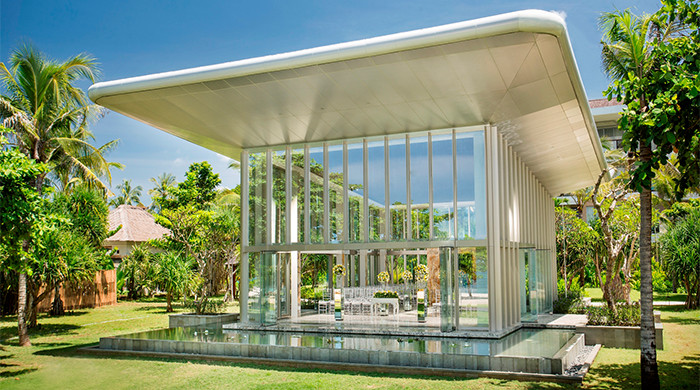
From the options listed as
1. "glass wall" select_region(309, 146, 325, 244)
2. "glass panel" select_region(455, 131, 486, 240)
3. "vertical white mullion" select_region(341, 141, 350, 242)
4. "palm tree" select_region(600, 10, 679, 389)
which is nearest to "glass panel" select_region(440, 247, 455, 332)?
"glass panel" select_region(455, 131, 486, 240)

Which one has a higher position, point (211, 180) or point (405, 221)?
point (211, 180)

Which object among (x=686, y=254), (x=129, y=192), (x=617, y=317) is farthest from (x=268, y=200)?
(x=129, y=192)

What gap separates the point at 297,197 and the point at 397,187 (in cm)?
299

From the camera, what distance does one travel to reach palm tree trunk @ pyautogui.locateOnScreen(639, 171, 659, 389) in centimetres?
835

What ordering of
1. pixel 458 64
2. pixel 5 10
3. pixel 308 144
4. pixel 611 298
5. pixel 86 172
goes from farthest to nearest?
pixel 86 172
pixel 308 144
pixel 611 298
pixel 5 10
pixel 458 64

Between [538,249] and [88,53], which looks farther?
[538,249]

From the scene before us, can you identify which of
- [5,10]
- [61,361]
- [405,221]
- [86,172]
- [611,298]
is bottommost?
[61,361]

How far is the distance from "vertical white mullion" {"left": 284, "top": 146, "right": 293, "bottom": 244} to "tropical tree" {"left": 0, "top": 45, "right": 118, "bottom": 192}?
5999 millimetres

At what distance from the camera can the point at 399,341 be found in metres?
12.3

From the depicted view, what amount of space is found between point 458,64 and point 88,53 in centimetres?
1144

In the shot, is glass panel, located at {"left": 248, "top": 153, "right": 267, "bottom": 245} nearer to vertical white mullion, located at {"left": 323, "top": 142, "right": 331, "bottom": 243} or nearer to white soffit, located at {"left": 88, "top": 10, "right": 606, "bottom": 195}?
white soffit, located at {"left": 88, "top": 10, "right": 606, "bottom": 195}

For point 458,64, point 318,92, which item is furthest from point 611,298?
point 318,92

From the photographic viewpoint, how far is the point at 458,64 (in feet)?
34.1

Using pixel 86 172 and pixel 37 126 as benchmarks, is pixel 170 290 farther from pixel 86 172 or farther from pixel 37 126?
pixel 37 126
